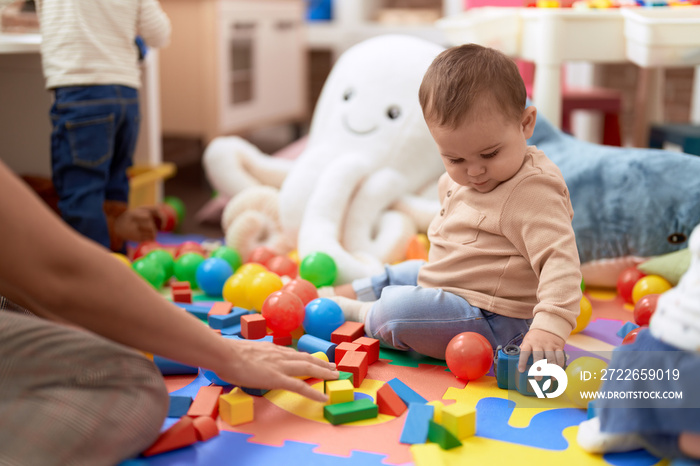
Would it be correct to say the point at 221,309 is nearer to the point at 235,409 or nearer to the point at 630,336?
the point at 235,409

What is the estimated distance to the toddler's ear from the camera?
1.09 metres

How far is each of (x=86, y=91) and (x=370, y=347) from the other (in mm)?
940

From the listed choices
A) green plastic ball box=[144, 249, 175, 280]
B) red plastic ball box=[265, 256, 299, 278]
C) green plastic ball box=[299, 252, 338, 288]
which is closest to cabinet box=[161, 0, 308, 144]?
green plastic ball box=[144, 249, 175, 280]

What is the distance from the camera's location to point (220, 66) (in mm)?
2719

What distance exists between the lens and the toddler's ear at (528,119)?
1089 millimetres

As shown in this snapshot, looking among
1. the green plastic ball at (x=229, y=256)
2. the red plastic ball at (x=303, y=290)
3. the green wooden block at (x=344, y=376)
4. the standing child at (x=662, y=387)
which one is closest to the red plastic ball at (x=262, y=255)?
the green plastic ball at (x=229, y=256)

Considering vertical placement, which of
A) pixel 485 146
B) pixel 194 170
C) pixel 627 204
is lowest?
pixel 194 170

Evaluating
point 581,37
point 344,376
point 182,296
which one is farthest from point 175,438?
point 581,37

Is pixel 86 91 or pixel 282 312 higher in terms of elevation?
pixel 86 91

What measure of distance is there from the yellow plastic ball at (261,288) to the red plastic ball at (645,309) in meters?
0.69

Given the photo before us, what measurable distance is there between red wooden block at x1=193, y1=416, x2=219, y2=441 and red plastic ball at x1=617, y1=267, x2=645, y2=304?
945mm

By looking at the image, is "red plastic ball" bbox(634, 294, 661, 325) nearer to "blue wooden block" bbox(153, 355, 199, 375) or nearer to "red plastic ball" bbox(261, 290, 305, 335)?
"red plastic ball" bbox(261, 290, 305, 335)

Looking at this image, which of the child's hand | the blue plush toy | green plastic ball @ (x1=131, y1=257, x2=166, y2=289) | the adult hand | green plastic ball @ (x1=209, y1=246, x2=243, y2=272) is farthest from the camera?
green plastic ball @ (x1=209, y1=246, x2=243, y2=272)

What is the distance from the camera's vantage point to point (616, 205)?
1.48 metres
